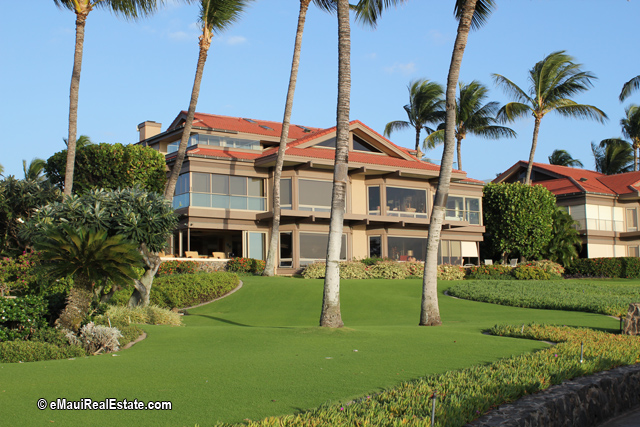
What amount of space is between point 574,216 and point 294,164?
25.2 m

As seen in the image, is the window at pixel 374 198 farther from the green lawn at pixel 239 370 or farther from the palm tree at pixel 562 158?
the palm tree at pixel 562 158

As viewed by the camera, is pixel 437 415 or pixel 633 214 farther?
pixel 633 214

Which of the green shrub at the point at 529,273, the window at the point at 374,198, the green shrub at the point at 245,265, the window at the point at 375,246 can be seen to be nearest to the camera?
the green shrub at the point at 245,265

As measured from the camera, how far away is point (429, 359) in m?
9.49

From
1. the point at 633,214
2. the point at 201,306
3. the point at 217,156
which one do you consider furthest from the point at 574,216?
the point at 201,306

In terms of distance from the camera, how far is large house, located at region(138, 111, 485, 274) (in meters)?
31.5

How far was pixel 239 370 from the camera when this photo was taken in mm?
8414

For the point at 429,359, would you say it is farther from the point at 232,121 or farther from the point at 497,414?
the point at 232,121

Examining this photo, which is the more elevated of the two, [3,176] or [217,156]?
[217,156]

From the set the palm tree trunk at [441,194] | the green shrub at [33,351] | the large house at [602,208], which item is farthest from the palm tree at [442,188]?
the large house at [602,208]

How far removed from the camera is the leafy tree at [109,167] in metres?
27.6

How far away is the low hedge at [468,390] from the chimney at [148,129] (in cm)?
3406

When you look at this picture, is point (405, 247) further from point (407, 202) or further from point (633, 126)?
point (633, 126)

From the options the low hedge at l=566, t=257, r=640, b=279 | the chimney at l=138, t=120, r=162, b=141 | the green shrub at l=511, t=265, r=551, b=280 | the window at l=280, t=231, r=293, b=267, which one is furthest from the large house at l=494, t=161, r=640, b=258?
the chimney at l=138, t=120, r=162, b=141
